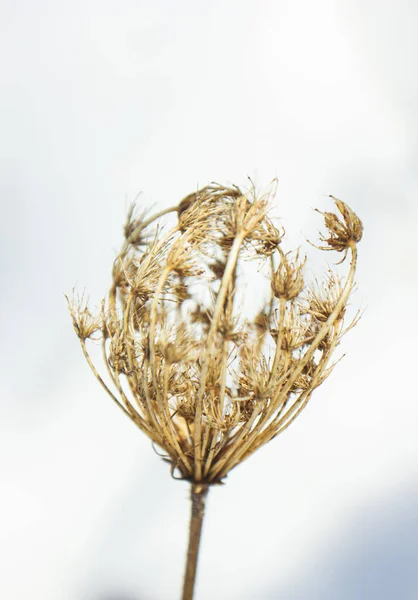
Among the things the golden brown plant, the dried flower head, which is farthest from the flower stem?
the dried flower head

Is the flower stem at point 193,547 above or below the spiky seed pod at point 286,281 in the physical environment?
below

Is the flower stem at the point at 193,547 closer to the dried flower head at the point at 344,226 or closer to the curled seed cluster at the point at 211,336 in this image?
the curled seed cluster at the point at 211,336

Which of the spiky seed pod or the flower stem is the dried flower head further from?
the flower stem

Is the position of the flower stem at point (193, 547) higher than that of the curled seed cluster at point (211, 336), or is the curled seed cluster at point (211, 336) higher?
the curled seed cluster at point (211, 336)

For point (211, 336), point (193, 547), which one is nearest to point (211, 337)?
point (211, 336)

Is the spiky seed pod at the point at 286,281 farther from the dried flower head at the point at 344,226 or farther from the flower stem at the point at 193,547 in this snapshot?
the flower stem at the point at 193,547

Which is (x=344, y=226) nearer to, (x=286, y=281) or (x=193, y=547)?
(x=286, y=281)

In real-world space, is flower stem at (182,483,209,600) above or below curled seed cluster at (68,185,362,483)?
below

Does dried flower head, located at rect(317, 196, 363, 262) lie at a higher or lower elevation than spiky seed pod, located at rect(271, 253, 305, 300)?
higher

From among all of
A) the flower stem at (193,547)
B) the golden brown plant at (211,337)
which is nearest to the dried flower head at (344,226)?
the golden brown plant at (211,337)

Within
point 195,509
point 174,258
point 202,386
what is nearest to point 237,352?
point 202,386

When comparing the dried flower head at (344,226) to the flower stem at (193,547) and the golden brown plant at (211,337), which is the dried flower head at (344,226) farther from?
the flower stem at (193,547)
